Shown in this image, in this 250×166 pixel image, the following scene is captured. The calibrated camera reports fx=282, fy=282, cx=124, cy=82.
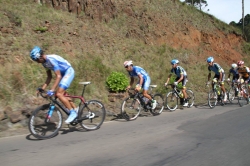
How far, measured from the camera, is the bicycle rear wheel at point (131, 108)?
9502 millimetres

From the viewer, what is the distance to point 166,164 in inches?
200

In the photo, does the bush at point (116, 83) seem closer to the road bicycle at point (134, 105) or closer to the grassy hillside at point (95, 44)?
the grassy hillside at point (95, 44)

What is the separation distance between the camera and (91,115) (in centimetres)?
779

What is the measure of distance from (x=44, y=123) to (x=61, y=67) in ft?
4.80

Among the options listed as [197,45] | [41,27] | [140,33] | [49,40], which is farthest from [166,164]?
[197,45]

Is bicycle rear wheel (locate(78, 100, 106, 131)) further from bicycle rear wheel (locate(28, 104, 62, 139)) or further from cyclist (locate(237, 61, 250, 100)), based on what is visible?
cyclist (locate(237, 61, 250, 100))

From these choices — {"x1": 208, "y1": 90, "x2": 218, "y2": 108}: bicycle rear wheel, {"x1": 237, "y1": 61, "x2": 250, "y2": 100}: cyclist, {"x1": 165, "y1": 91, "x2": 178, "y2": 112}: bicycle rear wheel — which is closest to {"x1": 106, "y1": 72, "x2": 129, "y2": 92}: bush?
{"x1": 165, "y1": 91, "x2": 178, "y2": 112}: bicycle rear wheel

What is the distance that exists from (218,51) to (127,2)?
11.1 m

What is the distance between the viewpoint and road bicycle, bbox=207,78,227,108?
40.9ft

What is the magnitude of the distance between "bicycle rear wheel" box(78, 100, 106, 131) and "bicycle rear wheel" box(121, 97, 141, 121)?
→ 1414 millimetres

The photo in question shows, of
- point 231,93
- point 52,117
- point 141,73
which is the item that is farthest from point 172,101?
point 52,117

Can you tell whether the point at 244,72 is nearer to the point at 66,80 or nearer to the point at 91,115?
the point at 91,115

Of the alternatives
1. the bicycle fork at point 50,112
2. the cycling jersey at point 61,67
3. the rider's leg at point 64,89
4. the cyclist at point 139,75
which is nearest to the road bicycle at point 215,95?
the cyclist at point 139,75

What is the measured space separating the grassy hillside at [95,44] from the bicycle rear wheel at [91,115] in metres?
2.61
